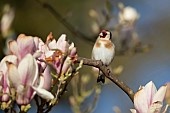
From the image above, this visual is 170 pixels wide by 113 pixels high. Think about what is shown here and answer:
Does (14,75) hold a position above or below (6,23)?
below

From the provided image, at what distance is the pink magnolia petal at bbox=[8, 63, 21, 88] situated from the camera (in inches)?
25.3

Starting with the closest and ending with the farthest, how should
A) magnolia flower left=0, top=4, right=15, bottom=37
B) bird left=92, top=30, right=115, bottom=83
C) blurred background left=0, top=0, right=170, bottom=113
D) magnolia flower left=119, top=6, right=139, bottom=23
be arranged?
bird left=92, top=30, right=115, bottom=83 → magnolia flower left=0, top=4, right=15, bottom=37 → magnolia flower left=119, top=6, right=139, bottom=23 → blurred background left=0, top=0, right=170, bottom=113

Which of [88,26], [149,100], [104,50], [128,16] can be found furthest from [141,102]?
[88,26]

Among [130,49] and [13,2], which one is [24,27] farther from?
[130,49]

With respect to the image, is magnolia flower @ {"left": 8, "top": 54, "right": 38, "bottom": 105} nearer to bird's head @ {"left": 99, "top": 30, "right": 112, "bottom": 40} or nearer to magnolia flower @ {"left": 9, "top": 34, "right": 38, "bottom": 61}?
magnolia flower @ {"left": 9, "top": 34, "right": 38, "bottom": 61}

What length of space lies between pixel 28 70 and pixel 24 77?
1 centimetres

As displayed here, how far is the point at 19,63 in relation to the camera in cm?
66

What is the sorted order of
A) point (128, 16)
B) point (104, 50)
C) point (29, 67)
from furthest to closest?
point (128, 16) < point (104, 50) < point (29, 67)

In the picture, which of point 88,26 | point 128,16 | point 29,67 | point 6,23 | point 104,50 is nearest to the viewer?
point 29,67

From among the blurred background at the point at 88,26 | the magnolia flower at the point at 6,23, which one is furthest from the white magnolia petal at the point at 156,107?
the blurred background at the point at 88,26

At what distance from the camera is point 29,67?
649 mm

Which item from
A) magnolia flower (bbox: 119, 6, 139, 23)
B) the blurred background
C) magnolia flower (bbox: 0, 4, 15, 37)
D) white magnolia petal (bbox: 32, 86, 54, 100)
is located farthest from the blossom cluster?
the blurred background

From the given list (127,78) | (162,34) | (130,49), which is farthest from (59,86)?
(162,34)

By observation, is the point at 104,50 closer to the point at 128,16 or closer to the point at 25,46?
the point at 25,46
